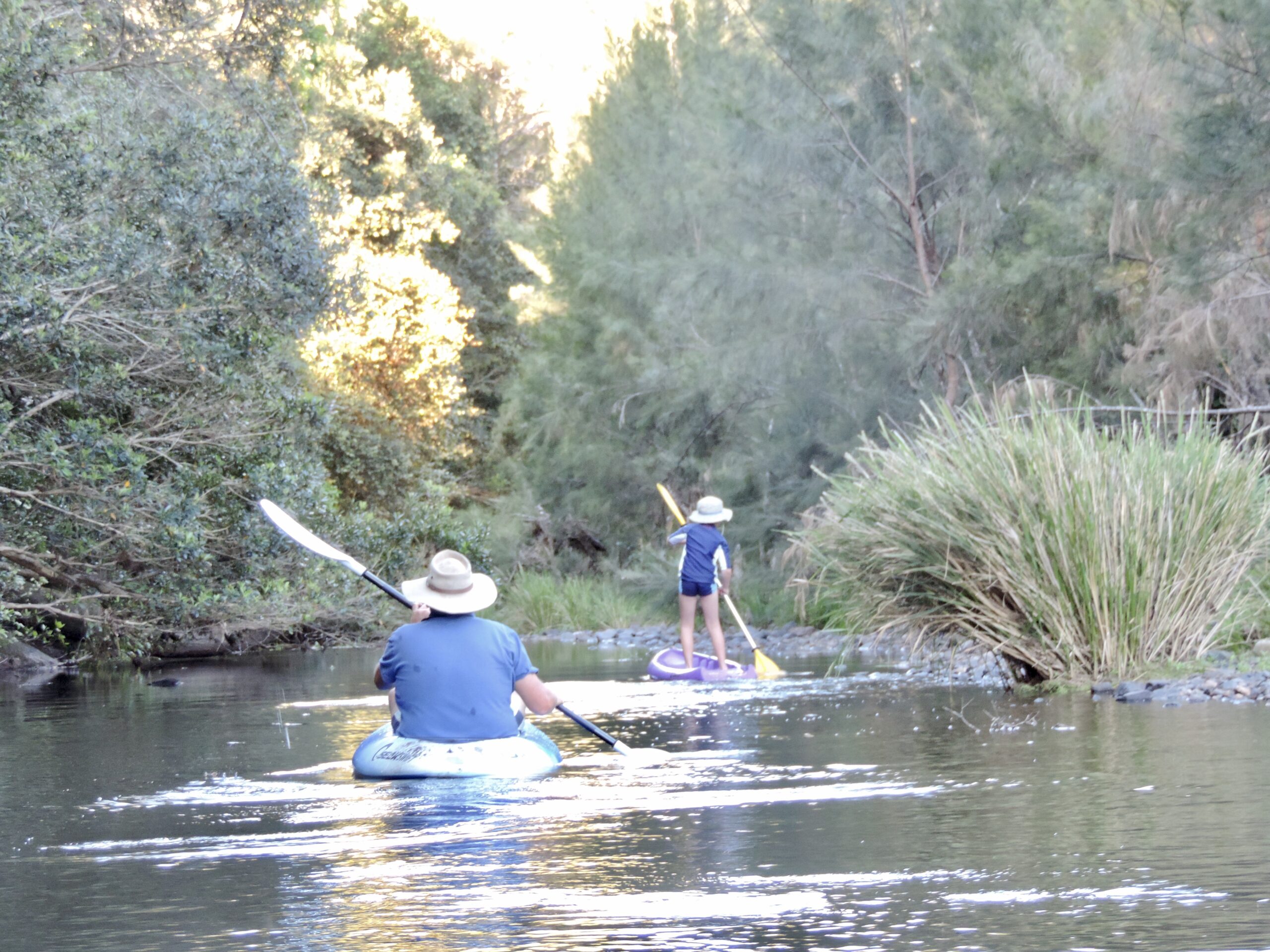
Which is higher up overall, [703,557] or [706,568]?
[703,557]

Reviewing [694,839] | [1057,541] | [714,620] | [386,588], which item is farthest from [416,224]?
[694,839]

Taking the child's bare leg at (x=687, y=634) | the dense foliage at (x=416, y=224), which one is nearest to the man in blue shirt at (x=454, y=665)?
the child's bare leg at (x=687, y=634)

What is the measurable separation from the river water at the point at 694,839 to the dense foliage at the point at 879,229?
13.3 ft

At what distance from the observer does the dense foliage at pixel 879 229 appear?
17766 mm

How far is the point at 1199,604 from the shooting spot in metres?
13.6

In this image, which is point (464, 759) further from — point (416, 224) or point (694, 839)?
point (416, 224)

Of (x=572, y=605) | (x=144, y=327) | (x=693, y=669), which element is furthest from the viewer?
(x=572, y=605)

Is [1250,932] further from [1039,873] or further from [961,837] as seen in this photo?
[961,837]

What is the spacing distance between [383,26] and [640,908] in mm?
40496

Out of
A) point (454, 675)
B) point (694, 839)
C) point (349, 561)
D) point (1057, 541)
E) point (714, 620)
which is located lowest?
point (694, 839)

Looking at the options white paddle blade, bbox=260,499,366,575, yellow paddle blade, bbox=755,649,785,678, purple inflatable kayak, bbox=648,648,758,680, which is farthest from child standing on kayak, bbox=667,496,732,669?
white paddle blade, bbox=260,499,366,575

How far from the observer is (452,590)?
398 inches

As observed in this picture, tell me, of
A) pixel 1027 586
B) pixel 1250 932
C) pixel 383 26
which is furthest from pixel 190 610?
pixel 383 26

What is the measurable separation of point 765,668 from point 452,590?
859cm
